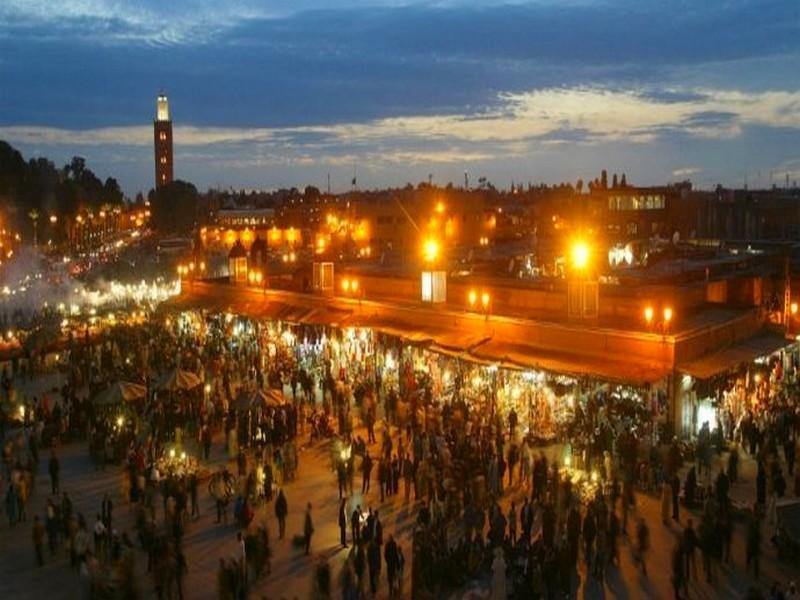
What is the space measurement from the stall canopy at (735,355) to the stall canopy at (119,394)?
12185mm

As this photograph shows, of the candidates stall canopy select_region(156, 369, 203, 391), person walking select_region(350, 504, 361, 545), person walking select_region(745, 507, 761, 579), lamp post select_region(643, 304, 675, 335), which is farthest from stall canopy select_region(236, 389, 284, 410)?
person walking select_region(745, 507, 761, 579)

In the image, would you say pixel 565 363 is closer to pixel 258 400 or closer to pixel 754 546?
pixel 754 546

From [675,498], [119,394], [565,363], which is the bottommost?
[675,498]

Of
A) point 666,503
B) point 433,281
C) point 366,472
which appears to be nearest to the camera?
point 666,503

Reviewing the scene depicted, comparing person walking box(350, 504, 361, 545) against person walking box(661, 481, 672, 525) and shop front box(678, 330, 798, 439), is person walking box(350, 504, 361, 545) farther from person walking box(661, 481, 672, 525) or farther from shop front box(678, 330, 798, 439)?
shop front box(678, 330, 798, 439)

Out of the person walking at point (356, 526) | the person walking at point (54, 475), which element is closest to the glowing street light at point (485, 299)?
the person walking at point (356, 526)

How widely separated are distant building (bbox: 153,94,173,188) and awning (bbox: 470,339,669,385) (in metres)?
141

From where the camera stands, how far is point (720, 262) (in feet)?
75.6

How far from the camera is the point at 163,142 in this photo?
152 m

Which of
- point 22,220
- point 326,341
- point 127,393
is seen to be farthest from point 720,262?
point 22,220

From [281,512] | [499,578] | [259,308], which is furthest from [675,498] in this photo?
[259,308]

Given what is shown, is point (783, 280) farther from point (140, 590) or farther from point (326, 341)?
point (140, 590)

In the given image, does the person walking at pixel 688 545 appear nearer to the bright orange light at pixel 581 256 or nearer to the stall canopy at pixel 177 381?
the bright orange light at pixel 581 256

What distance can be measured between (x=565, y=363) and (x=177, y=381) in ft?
30.6
